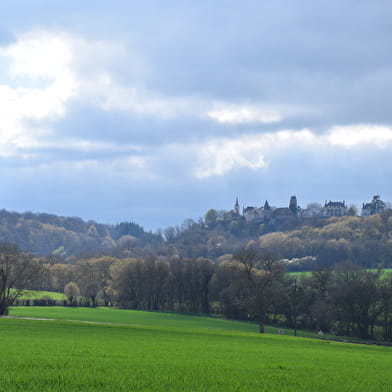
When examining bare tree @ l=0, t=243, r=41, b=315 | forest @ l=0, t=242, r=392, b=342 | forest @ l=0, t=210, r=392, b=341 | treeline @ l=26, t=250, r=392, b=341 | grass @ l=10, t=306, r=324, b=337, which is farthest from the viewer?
treeline @ l=26, t=250, r=392, b=341

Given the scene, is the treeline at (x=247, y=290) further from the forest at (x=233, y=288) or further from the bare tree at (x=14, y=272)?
the bare tree at (x=14, y=272)

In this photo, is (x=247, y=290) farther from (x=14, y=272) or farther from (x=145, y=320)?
(x=14, y=272)

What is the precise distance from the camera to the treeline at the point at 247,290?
111 m

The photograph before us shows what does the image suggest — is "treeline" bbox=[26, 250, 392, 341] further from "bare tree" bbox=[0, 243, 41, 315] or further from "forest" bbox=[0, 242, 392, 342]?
"bare tree" bbox=[0, 243, 41, 315]

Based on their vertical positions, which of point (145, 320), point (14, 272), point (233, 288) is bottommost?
point (145, 320)

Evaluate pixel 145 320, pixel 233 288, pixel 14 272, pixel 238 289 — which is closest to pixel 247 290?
pixel 238 289

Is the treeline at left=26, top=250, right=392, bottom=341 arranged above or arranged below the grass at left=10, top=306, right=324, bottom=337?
above

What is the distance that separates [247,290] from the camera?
125 m

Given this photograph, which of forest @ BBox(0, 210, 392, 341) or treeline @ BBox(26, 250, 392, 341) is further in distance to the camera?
treeline @ BBox(26, 250, 392, 341)

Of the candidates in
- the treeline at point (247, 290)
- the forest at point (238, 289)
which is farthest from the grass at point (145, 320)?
the treeline at point (247, 290)

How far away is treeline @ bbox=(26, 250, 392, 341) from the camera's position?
111 m

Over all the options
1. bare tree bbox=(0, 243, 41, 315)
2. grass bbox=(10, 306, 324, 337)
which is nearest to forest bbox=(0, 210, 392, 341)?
bare tree bbox=(0, 243, 41, 315)

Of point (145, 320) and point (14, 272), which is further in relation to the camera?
point (145, 320)

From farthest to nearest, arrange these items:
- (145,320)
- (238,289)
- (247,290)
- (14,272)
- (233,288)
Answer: (238,289), (247,290), (233,288), (145,320), (14,272)
